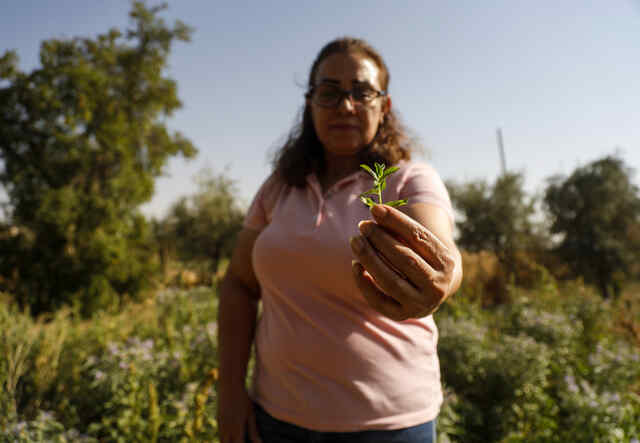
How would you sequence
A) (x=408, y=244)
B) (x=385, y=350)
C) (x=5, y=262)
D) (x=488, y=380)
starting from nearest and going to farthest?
(x=408, y=244), (x=385, y=350), (x=488, y=380), (x=5, y=262)

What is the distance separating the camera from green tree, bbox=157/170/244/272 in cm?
2209

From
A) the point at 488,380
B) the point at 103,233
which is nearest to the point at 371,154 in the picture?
the point at 488,380

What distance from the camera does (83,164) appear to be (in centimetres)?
1445

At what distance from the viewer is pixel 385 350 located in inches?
49.0

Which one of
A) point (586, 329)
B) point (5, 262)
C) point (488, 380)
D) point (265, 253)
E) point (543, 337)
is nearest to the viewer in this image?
point (265, 253)

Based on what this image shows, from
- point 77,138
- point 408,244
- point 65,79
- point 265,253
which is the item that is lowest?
point 265,253

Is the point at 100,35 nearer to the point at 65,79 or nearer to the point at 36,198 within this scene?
the point at 65,79

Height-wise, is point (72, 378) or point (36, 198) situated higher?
point (36, 198)

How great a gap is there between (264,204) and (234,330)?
58 centimetres

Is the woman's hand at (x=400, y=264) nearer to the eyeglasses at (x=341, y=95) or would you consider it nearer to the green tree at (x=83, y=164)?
the eyeglasses at (x=341, y=95)

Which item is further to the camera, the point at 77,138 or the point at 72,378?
the point at 77,138

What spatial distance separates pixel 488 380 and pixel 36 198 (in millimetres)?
16141

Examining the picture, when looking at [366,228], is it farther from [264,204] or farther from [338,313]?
[264,204]

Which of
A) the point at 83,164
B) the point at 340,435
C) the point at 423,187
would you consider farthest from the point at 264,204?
the point at 83,164
